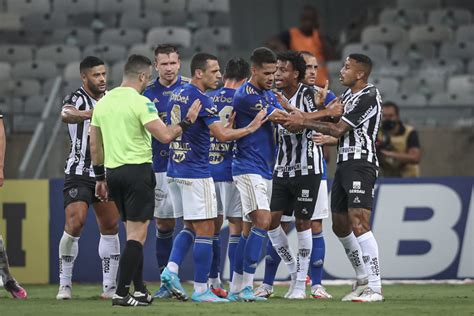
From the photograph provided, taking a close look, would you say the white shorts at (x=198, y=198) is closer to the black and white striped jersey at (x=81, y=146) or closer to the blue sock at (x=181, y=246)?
the blue sock at (x=181, y=246)

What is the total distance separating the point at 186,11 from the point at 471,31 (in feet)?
18.3

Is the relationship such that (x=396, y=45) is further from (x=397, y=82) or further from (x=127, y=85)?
(x=127, y=85)

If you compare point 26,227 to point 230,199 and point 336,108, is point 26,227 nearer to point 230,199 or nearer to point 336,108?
point 230,199

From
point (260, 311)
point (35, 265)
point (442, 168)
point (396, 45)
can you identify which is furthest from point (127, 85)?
point (396, 45)

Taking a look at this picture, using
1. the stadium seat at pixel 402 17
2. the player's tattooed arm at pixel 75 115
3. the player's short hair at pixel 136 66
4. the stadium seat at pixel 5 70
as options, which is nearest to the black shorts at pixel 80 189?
the player's tattooed arm at pixel 75 115

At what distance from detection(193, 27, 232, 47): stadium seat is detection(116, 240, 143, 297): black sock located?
11.6m

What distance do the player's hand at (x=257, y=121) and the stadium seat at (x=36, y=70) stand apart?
10347mm

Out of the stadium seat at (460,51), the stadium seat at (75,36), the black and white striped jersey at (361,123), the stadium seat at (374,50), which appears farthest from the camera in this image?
the stadium seat at (75,36)

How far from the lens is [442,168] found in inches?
687

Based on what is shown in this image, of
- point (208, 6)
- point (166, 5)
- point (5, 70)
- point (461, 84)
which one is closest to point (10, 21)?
point (5, 70)

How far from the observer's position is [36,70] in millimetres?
21094

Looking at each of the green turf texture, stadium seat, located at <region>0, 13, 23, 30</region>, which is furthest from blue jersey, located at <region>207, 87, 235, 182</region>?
stadium seat, located at <region>0, 13, 23, 30</region>

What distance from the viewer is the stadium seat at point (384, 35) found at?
72.5ft

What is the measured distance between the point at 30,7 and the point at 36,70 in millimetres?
2276
